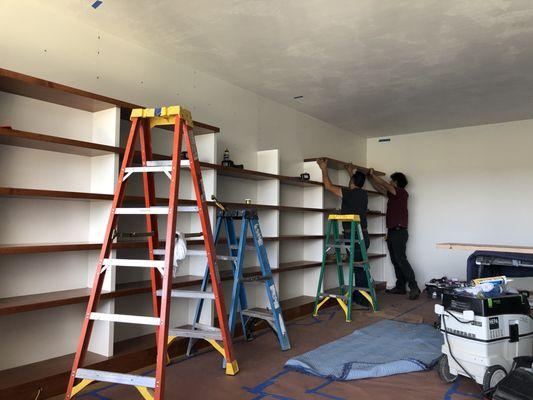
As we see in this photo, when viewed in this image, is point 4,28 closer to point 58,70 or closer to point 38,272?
point 58,70

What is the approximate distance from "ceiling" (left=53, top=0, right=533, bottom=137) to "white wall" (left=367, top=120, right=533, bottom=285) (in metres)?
1.05

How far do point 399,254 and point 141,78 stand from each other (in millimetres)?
4495

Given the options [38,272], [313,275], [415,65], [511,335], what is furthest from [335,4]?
[313,275]

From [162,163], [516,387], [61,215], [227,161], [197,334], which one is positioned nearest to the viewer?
[516,387]

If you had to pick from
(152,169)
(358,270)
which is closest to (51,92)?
(152,169)

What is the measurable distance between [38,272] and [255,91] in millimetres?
2949

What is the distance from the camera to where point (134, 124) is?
7.87 feet

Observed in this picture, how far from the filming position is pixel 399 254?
6.16 m

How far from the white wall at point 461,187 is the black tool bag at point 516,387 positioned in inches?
160

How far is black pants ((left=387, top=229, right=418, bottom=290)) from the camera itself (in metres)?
6.05

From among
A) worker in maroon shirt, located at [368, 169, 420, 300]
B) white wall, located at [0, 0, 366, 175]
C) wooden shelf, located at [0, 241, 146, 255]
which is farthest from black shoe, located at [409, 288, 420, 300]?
wooden shelf, located at [0, 241, 146, 255]

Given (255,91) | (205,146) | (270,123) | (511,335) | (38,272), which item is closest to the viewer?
(511,335)

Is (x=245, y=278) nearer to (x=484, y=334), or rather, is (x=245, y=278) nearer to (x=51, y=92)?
(x=484, y=334)

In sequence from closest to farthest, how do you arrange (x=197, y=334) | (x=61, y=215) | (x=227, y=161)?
(x=197, y=334) < (x=61, y=215) < (x=227, y=161)
